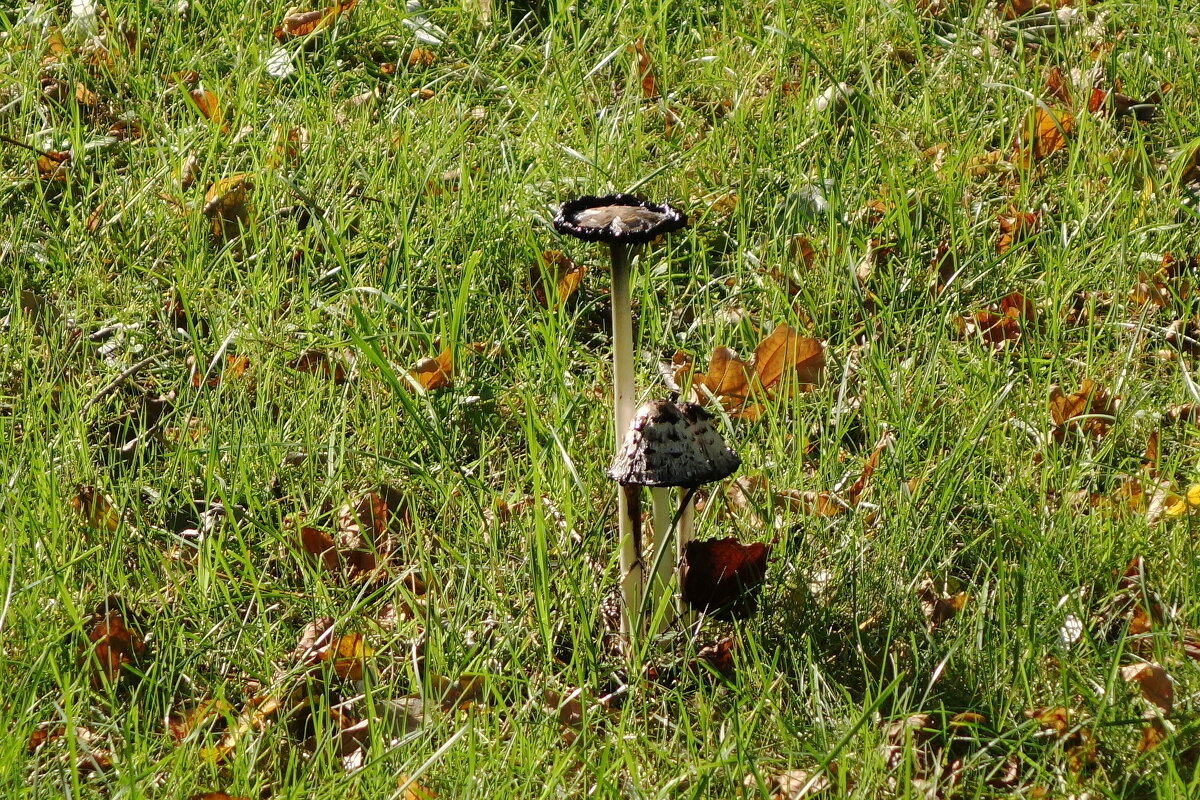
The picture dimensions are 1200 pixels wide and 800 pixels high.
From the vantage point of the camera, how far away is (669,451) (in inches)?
79.6

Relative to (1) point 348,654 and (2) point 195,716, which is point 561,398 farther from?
(2) point 195,716

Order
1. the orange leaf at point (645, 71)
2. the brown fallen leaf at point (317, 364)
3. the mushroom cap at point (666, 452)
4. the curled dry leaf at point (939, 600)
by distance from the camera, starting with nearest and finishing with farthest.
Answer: the mushroom cap at point (666, 452) → the curled dry leaf at point (939, 600) → the brown fallen leaf at point (317, 364) → the orange leaf at point (645, 71)

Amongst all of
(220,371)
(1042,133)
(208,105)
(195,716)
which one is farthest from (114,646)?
(1042,133)

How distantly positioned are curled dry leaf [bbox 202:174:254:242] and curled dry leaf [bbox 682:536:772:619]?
1.80 m

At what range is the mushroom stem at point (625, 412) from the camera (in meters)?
2.10

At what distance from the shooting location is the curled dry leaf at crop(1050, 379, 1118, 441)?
286 cm

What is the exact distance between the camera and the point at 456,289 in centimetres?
327

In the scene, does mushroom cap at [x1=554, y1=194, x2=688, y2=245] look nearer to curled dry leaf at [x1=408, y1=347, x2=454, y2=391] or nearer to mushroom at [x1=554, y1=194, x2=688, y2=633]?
mushroom at [x1=554, y1=194, x2=688, y2=633]

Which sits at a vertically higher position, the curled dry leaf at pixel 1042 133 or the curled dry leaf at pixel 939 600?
the curled dry leaf at pixel 1042 133

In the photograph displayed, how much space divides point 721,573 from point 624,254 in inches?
24.5

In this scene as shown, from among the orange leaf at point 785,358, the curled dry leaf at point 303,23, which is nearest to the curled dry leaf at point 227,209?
the curled dry leaf at point 303,23

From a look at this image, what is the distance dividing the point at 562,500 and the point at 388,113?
179cm

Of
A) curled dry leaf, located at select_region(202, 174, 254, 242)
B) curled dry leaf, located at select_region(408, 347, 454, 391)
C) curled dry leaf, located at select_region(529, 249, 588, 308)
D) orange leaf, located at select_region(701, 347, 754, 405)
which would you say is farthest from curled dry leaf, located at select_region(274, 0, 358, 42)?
orange leaf, located at select_region(701, 347, 754, 405)

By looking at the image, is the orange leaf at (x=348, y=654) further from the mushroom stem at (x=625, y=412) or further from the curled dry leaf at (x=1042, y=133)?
the curled dry leaf at (x=1042, y=133)
